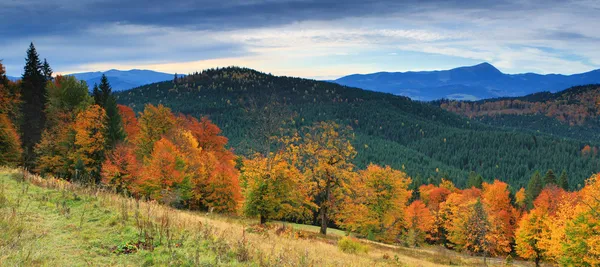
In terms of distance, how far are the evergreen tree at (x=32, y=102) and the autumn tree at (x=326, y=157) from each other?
30228 mm

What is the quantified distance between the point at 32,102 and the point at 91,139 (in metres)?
11.0

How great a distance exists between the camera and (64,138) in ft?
136

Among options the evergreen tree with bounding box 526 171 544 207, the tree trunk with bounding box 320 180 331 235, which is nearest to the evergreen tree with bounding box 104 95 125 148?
the tree trunk with bounding box 320 180 331 235

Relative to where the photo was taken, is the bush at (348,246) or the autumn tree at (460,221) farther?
the autumn tree at (460,221)

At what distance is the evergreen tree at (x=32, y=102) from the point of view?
140 feet

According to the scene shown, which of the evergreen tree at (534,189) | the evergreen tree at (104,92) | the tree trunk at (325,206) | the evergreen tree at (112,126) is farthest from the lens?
the evergreen tree at (534,189)

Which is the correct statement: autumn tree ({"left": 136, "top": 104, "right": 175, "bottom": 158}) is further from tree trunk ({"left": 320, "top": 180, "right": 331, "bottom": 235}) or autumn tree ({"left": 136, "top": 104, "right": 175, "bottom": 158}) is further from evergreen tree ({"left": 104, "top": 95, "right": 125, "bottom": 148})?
tree trunk ({"left": 320, "top": 180, "right": 331, "bottom": 235})

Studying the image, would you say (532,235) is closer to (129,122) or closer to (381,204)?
(381,204)

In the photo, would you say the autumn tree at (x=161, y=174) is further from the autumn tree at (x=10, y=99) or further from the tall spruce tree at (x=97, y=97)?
the autumn tree at (x=10, y=99)

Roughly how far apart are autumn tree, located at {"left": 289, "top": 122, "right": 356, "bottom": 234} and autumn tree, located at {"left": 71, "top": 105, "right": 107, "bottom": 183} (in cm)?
2183

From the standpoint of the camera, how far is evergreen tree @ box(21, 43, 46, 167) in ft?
140

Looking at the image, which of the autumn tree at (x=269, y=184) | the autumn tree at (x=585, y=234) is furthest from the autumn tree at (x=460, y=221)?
the autumn tree at (x=269, y=184)

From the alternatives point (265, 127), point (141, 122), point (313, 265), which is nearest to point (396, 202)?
point (265, 127)

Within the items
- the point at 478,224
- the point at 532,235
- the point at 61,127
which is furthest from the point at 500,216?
the point at 61,127
